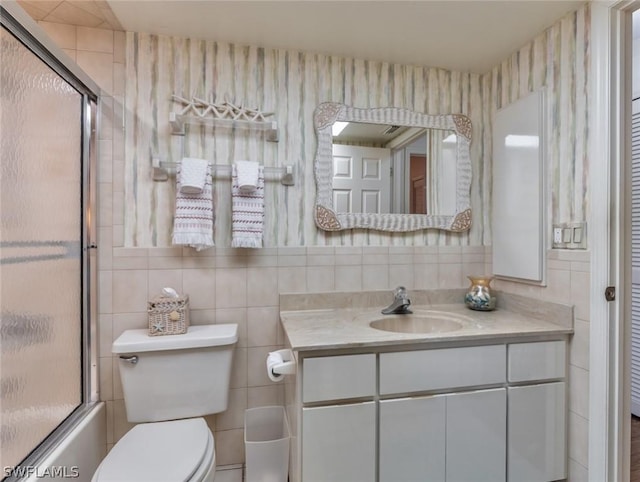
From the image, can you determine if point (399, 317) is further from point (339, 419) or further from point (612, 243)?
point (612, 243)

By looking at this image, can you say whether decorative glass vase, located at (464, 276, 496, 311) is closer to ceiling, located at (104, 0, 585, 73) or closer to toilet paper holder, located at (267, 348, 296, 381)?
toilet paper holder, located at (267, 348, 296, 381)

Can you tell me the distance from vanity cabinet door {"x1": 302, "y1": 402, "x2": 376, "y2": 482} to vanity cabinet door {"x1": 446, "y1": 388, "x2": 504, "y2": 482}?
1.09ft

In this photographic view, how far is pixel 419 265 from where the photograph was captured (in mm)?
1913

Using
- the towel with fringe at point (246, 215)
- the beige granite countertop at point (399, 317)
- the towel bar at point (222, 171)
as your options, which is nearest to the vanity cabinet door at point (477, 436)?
the beige granite countertop at point (399, 317)

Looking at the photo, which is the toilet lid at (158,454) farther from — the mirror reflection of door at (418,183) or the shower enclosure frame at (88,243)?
the mirror reflection of door at (418,183)

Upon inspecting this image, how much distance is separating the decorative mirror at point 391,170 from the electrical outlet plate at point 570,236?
486mm

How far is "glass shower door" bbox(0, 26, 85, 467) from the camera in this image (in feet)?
3.50

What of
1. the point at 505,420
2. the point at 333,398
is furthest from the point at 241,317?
the point at 505,420

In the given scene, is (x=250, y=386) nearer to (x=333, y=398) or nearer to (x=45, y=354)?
(x=333, y=398)

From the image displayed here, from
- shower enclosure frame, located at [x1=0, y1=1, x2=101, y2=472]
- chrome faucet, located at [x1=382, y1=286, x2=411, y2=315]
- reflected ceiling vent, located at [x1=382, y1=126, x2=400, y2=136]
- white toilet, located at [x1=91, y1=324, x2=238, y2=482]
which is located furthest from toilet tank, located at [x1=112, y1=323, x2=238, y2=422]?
reflected ceiling vent, located at [x1=382, y1=126, x2=400, y2=136]

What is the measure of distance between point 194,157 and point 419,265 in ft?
4.35

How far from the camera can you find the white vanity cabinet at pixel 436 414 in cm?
125

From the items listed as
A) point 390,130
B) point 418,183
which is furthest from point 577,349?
point 390,130

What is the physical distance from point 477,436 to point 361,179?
1.28 meters
